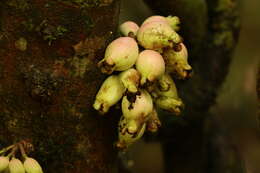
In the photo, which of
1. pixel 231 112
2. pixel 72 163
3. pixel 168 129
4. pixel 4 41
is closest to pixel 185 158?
pixel 168 129

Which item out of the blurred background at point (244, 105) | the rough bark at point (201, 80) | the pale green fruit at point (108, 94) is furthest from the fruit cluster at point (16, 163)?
the blurred background at point (244, 105)

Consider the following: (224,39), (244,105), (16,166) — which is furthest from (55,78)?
(244,105)

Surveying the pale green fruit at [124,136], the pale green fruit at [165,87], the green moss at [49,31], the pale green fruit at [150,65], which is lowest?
the pale green fruit at [124,136]

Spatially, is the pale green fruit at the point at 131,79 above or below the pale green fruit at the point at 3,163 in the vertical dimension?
above

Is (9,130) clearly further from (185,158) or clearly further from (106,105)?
(185,158)

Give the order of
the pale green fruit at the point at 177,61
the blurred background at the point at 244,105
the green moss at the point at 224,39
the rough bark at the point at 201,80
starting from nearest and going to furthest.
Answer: the pale green fruit at the point at 177,61 < the rough bark at the point at 201,80 < the green moss at the point at 224,39 < the blurred background at the point at 244,105

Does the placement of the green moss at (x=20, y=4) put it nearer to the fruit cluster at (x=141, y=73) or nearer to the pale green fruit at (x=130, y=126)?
the fruit cluster at (x=141, y=73)

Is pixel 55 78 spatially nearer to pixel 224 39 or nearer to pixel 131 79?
pixel 131 79
